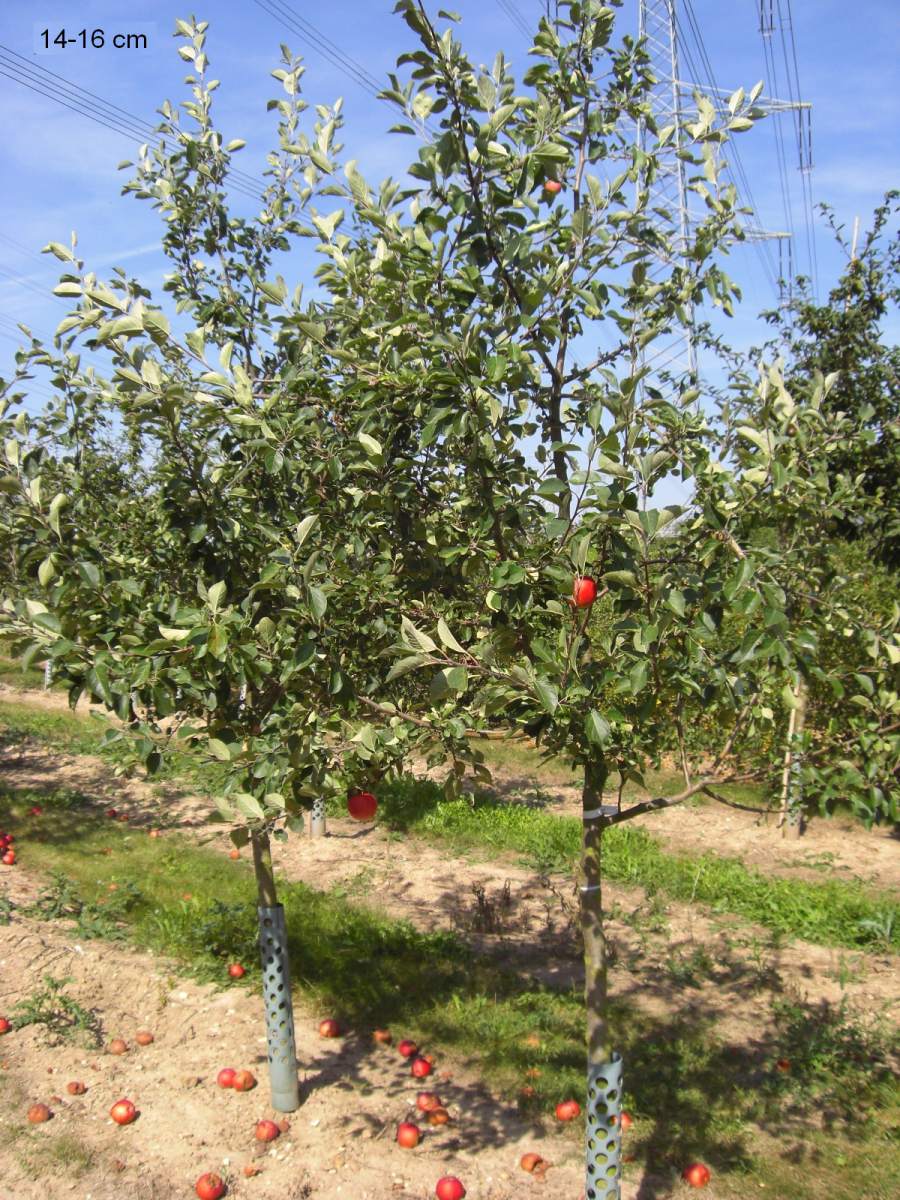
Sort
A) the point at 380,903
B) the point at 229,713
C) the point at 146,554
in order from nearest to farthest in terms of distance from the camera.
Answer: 1. the point at 229,713
2. the point at 146,554
3. the point at 380,903

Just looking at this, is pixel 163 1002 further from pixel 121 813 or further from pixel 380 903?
pixel 121 813

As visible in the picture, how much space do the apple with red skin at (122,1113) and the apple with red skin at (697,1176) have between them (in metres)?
2.27

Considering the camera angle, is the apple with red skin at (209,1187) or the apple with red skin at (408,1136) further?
the apple with red skin at (408,1136)

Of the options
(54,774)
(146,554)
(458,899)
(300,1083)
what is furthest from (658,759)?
(54,774)

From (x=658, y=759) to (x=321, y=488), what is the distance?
1417 millimetres

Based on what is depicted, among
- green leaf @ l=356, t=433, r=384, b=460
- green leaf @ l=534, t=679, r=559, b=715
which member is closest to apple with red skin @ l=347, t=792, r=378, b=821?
green leaf @ l=534, t=679, r=559, b=715

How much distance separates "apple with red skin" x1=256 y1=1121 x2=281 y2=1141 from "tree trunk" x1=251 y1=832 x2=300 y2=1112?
18 centimetres

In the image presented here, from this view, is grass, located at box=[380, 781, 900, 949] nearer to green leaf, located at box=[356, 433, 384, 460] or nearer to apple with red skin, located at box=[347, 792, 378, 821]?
apple with red skin, located at box=[347, 792, 378, 821]

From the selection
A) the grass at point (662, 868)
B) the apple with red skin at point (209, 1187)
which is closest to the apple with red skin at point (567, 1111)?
the apple with red skin at point (209, 1187)

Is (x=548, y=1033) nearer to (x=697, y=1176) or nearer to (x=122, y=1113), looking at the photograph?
(x=697, y=1176)

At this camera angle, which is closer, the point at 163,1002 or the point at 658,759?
the point at 658,759

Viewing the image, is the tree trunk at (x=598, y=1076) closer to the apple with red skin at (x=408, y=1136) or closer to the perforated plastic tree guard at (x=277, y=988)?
the apple with red skin at (x=408, y=1136)

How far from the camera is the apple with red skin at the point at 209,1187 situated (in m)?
3.33

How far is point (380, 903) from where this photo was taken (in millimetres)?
6500
